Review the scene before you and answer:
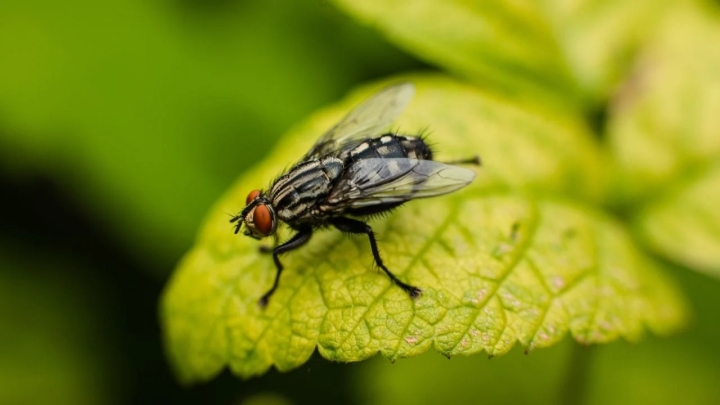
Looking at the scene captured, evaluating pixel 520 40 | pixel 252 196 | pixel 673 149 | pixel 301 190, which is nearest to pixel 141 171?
pixel 252 196

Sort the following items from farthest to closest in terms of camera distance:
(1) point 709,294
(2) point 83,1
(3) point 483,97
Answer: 1. (2) point 83,1
2. (1) point 709,294
3. (3) point 483,97

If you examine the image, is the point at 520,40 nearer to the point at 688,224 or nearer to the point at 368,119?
the point at 368,119

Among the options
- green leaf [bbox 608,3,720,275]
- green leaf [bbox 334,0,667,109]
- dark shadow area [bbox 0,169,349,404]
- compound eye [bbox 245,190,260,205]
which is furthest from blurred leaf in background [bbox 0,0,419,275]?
green leaf [bbox 608,3,720,275]

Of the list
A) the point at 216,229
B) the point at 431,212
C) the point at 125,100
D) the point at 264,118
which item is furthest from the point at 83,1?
the point at 431,212

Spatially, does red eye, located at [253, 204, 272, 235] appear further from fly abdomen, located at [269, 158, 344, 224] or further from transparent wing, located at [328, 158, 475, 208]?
transparent wing, located at [328, 158, 475, 208]

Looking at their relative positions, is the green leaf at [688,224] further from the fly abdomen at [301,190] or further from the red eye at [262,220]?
the red eye at [262,220]

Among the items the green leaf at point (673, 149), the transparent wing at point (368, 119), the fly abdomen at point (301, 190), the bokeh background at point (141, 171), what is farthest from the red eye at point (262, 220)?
the bokeh background at point (141, 171)

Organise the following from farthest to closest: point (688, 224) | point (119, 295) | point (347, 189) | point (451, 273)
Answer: point (119, 295) < point (688, 224) < point (347, 189) < point (451, 273)

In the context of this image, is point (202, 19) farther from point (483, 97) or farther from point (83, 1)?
point (483, 97)
